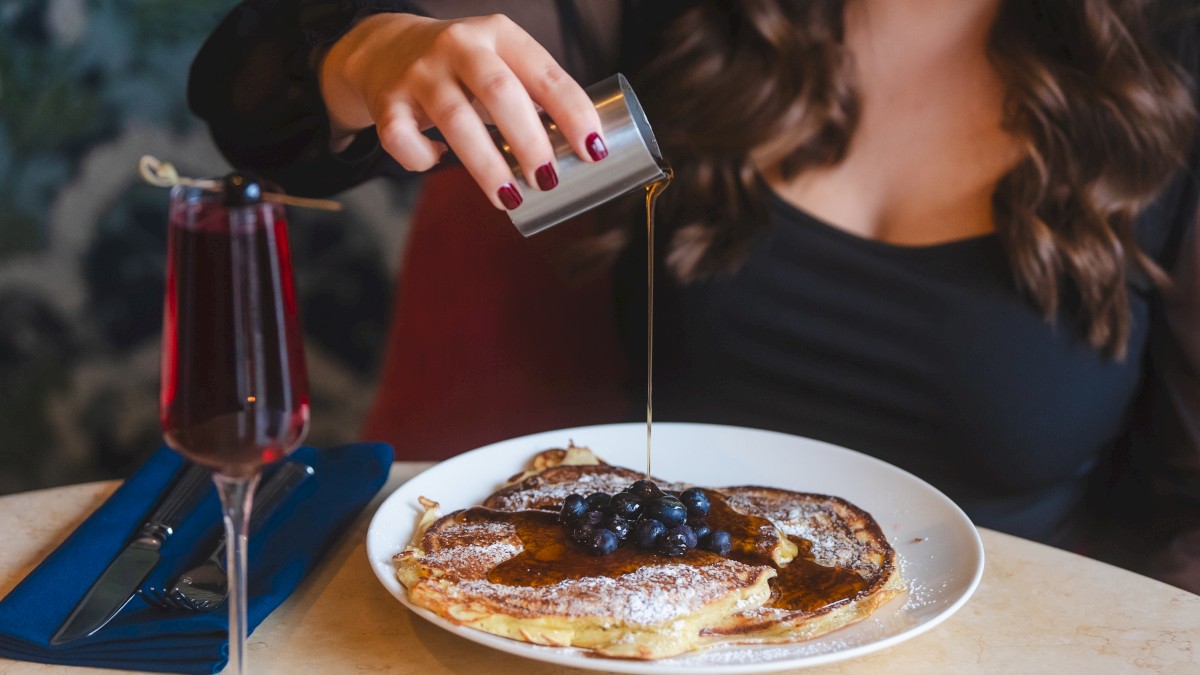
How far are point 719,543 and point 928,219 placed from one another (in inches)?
37.5

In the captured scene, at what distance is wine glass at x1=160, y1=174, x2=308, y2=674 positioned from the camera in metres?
0.67

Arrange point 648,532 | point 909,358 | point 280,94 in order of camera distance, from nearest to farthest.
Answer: point 648,532 → point 280,94 → point 909,358

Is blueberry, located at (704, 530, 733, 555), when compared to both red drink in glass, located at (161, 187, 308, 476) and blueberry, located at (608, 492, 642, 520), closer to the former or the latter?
blueberry, located at (608, 492, 642, 520)

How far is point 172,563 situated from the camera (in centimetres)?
106

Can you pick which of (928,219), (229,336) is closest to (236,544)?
(229,336)

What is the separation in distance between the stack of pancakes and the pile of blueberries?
0.04 ft

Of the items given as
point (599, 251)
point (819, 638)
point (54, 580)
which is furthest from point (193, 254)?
point (599, 251)

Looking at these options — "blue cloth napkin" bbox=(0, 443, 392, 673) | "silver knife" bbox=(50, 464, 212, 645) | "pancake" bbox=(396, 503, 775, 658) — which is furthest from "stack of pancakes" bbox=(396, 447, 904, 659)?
"silver knife" bbox=(50, 464, 212, 645)

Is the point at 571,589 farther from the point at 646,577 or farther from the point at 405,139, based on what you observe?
the point at 405,139

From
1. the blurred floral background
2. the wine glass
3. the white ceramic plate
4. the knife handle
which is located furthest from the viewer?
the blurred floral background

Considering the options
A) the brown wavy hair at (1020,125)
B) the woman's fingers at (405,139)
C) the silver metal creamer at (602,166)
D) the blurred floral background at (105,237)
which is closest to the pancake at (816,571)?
the silver metal creamer at (602,166)

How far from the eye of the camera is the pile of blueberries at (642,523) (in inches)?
39.8

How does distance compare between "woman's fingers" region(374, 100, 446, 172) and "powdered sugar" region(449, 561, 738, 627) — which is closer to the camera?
"powdered sugar" region(449, 561, 738, 627)

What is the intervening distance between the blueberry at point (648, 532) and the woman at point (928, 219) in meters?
0.77
